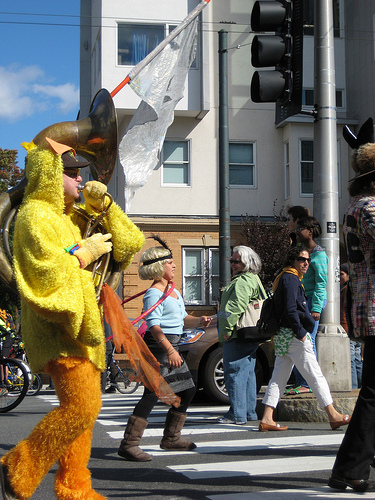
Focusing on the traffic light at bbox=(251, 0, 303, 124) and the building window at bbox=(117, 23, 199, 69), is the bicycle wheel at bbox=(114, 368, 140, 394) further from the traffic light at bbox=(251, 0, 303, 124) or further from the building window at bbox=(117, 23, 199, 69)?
the building window at bbox=(117, 23, 199, 69)

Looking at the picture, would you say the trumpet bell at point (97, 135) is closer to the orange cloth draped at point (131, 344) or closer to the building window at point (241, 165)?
the orange cloth draped at point (131, 344)

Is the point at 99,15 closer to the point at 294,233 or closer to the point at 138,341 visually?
the point at 294,233

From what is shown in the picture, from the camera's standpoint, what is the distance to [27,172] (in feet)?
12.6

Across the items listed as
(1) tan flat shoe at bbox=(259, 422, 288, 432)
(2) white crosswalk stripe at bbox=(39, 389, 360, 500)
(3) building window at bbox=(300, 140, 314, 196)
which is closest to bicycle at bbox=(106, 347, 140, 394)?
(2) white crosswalk stripe at bbox=(39, 389, 360, 500)

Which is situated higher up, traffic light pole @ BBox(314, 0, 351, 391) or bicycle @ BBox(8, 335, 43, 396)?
traffic light pole @ BBox(314, 0, 351, 391)

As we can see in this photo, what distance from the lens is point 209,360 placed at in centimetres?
949

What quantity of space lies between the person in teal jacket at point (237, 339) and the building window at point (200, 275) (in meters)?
13.9

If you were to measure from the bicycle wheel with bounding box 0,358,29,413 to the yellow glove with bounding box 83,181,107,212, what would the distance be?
619cm

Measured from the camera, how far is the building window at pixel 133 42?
21.7 meters

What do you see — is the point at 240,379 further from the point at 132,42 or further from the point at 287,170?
the point at 132,42

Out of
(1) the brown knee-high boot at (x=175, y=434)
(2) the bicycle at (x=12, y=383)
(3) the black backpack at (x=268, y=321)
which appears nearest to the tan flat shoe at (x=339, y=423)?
(3) the black backpack at (x=268, y=321)

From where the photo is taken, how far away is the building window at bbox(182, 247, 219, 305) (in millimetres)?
21719

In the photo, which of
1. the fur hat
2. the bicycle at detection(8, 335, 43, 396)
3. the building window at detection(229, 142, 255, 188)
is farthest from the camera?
the building window at detection(229, 142, 255, 188)

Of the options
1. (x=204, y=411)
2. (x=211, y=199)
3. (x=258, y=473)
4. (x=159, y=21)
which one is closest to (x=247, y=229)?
(x=211, y=199)
